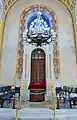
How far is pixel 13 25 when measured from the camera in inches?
504

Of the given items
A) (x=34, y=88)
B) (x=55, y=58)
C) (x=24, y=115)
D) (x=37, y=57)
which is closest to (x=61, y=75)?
(x=55, y=58)

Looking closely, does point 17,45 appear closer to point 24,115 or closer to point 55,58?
point 55,58

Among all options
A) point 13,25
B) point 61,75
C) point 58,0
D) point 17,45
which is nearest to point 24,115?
point 61,75

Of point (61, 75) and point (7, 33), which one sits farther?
point (7, 33)

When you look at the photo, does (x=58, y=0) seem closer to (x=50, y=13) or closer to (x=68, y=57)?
(x=50, y=13)

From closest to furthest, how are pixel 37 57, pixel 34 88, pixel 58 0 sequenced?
pixel 34 88, pixel 37 57, pixel 58 0

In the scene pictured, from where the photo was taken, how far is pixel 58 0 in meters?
13.4

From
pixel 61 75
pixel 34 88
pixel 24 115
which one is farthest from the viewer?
pixel 61 75

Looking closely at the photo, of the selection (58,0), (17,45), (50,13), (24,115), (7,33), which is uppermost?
(58,0)

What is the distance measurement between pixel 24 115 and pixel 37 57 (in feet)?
23.2

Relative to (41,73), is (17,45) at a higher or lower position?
higher

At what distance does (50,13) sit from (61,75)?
4.30 meters

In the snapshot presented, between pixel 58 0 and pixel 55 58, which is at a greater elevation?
pixel 58 0

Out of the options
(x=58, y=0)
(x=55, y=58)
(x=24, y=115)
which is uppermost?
(x=58, y=0)
